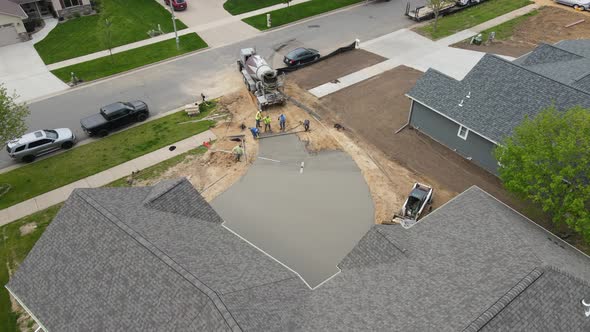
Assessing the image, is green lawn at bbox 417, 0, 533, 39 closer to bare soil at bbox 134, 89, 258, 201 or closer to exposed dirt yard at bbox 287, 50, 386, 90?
exposed dirt yard at bbox 287, 50, 386, 90

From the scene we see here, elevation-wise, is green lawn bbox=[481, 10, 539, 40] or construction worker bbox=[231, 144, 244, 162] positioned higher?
green lawn bbox=[481, 10, 539, 40]

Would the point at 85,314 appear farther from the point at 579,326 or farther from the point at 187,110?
the point at 187,110

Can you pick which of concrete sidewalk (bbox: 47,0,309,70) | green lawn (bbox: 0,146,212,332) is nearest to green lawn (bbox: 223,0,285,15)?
concrete sidewalk (bbox: 47,0,309,70)

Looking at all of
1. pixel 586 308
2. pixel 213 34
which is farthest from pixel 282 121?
pixel 586 308

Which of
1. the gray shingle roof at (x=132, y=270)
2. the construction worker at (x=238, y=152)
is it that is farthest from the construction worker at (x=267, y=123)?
the gray shingle roof at (x=132, y=270)

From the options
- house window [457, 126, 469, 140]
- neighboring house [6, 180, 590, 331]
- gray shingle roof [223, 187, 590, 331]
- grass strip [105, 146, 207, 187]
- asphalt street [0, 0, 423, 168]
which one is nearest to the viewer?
neighboring house [6, 180, 590, 331]
